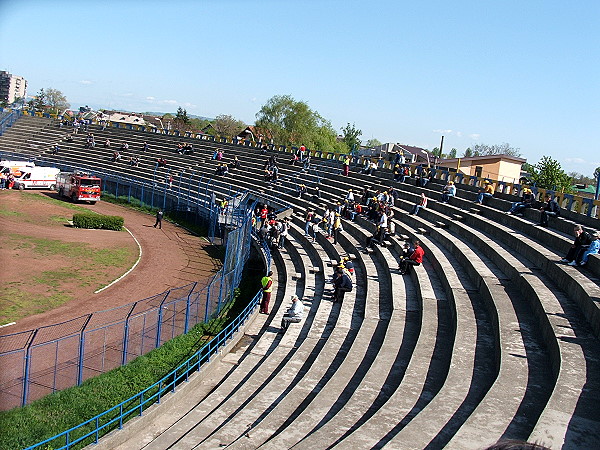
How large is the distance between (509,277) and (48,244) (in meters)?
23.0

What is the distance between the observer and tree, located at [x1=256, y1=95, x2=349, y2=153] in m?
107

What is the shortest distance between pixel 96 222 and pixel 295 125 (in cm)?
7549

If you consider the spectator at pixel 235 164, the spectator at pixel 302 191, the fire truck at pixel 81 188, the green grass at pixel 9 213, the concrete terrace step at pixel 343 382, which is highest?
the spectator at pixel 235 164

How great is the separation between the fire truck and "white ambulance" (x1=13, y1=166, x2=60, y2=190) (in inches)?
151

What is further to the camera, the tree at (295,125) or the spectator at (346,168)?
the tree at (295,125)

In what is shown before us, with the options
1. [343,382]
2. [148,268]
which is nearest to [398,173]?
[148,268]

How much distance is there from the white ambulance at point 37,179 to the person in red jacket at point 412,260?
3773 centimetres

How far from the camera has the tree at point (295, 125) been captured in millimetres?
106938

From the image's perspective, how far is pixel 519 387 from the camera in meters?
9.75

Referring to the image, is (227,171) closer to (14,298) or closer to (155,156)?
(155,156)

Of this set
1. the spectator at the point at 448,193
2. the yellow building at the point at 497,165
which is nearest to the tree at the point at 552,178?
the yellow building at the point at 497,165

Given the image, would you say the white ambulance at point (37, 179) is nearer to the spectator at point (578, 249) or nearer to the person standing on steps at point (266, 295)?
the person standing on steps at point (266, 295)

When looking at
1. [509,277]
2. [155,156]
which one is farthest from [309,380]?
[155,156]

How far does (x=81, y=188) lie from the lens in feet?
145
